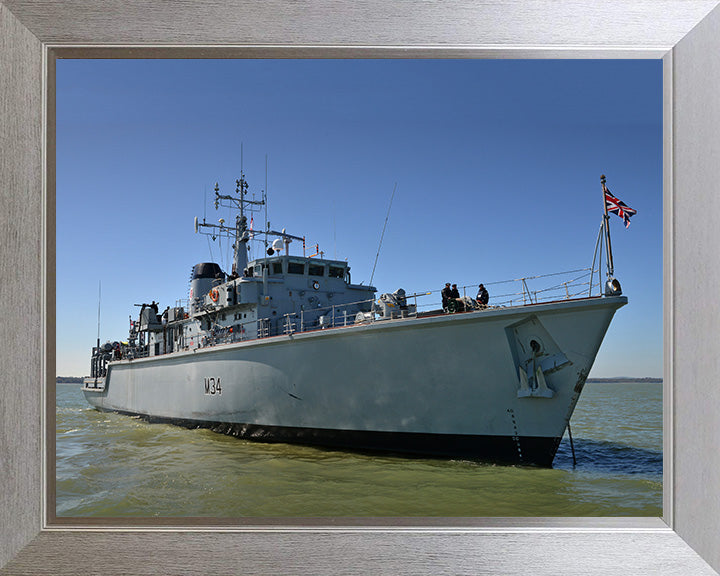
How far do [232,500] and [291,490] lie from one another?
2.41 feet

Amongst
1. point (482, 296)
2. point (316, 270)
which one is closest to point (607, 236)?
point (482, 296)

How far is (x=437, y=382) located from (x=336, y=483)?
1898mm

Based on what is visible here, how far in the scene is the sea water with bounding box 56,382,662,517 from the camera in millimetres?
5105

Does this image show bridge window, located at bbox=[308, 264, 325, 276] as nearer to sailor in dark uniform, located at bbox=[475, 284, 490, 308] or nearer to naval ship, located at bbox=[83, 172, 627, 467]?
naval ship, located at bbox=[83, 172, 627, 467]

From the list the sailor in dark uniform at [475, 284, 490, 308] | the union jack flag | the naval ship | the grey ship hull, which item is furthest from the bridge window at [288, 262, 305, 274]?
the union jack flag

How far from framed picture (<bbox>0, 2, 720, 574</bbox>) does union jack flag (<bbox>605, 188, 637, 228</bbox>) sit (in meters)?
3.46

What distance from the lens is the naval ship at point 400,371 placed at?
662 cm

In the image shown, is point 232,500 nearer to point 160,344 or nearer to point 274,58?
point 274,58

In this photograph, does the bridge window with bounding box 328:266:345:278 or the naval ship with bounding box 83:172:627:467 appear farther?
the bridge window with bounding box 328:266:345:278

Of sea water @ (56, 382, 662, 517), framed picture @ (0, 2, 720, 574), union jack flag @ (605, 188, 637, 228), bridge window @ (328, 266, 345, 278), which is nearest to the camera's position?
framed picture @ (0, 2, 720, 574)

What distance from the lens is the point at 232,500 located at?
18.0 feet

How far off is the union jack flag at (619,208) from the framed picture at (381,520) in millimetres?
3461

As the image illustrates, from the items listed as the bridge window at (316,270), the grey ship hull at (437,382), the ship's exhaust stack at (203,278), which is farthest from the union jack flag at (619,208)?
the ship's exhaust stack at (203,278)

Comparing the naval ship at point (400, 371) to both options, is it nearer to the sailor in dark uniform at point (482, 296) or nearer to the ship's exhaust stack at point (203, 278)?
the sailor in dark uniform at point (482, 296)
